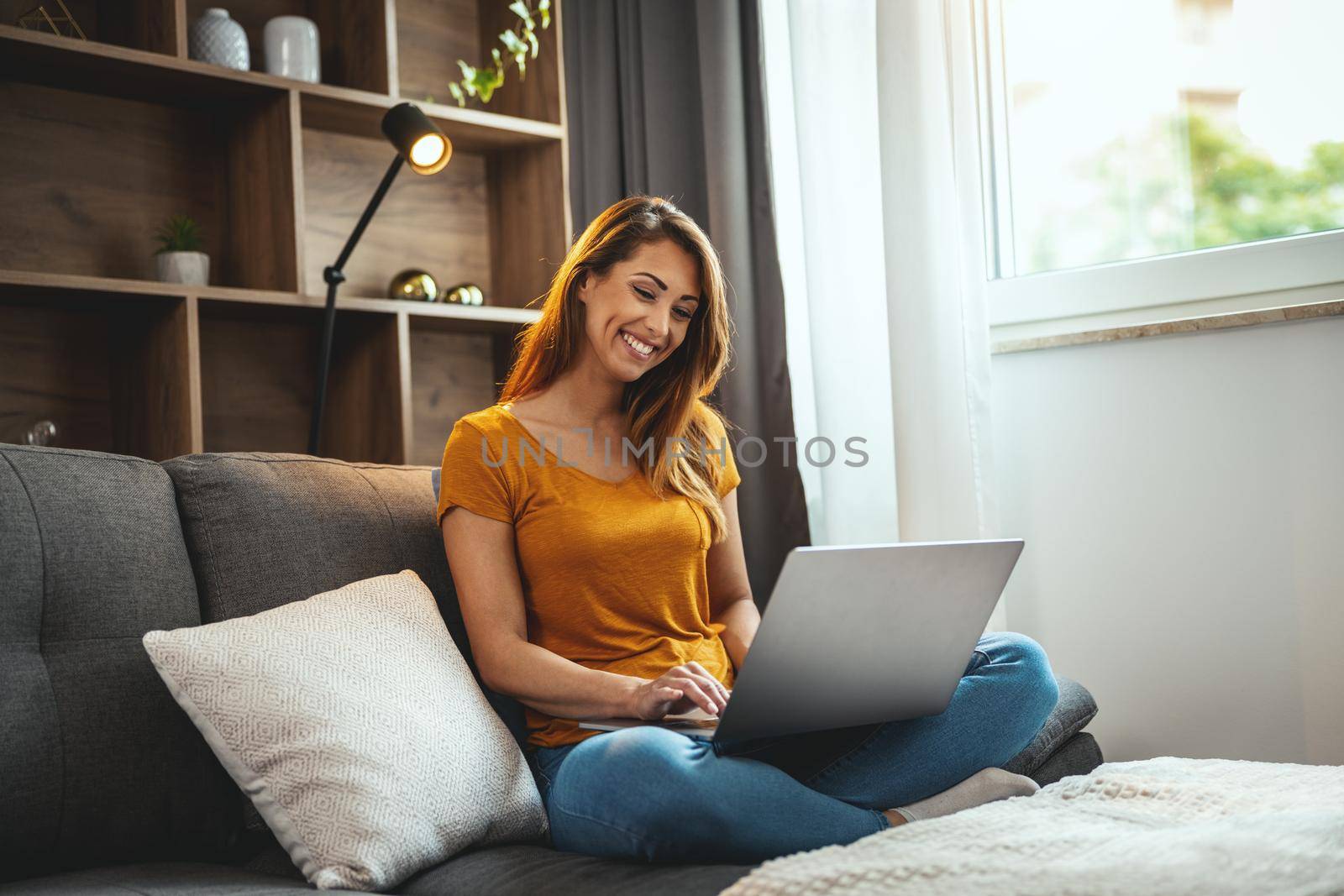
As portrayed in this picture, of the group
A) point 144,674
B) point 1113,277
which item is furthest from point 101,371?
point 1113,277

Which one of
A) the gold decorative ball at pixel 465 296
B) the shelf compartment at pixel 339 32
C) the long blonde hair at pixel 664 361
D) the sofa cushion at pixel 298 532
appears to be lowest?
the sofa cushion at pixel 298 532

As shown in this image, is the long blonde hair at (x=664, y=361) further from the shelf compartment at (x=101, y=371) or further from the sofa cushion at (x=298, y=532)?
the shelf compartment at (x=101, y=371)

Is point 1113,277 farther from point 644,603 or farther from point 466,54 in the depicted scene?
point 466,54

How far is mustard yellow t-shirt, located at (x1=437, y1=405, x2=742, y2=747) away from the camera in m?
1.56

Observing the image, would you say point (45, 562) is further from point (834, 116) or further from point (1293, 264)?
point (1293, 264)

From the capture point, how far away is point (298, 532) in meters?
1.50

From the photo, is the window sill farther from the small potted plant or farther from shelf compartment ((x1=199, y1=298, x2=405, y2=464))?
the small potted plant

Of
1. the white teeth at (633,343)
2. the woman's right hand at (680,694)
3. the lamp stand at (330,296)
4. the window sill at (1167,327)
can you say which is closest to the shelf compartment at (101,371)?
the lamp stand at (330,296)

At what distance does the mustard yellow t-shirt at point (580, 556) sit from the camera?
1562mm

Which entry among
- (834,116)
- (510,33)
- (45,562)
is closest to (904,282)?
(834,116)

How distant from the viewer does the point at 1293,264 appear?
76.2 inches

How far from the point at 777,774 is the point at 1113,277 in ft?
4.21

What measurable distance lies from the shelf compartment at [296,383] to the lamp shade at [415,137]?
366 mm

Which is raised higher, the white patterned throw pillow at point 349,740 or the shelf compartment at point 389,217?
the shelf compartment at point 389,217
